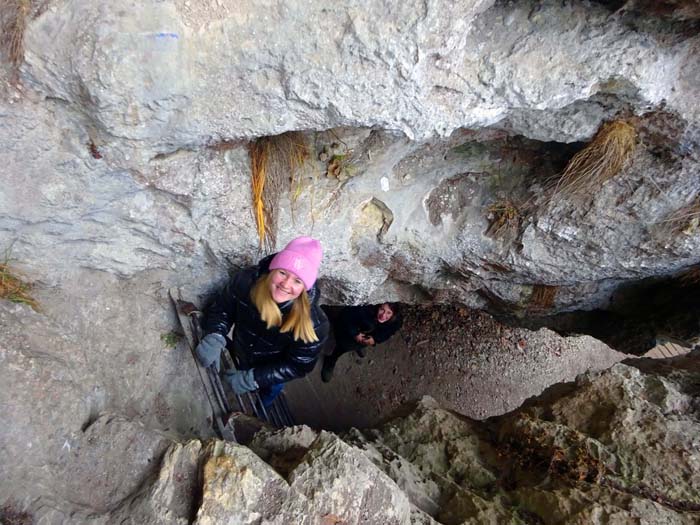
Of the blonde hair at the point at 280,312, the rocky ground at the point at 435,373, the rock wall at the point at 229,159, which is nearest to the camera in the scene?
the rock wall at the point at 229,159

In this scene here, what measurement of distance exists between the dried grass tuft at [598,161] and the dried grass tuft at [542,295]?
1.45 meters

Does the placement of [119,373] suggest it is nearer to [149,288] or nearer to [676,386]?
[149,288]

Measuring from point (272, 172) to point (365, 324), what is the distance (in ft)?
8.03

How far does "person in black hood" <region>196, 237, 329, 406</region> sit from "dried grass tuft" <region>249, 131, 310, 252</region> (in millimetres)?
321

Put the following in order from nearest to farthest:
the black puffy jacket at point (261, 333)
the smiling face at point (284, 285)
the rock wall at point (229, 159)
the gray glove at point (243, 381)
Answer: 1. the rock wall at point (229, 159)
2. the smiling face at point (284, 285)
3. the black puffy jacket at point (261, 333)
4. the gray glove at point (243, 381)

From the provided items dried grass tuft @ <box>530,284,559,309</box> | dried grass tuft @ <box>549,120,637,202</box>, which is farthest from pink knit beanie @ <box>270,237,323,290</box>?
dried grass tuft @ <box>530,284,559,309</box>

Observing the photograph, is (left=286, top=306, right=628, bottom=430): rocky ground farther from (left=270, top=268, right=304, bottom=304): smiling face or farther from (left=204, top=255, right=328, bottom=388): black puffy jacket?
(left=270, top=268, right=304, bottom=304): smiling face

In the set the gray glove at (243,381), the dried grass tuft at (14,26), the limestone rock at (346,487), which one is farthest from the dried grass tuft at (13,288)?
the limestone rock at (346,487)

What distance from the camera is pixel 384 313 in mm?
4797

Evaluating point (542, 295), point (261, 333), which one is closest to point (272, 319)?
point (261, 333)

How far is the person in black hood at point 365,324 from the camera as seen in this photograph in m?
4.91

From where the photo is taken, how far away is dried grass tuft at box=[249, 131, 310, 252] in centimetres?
298

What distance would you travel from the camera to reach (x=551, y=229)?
3635 mm

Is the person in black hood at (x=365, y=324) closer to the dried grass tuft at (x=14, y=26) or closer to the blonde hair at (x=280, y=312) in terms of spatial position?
the blonde hair at (x=280, y=312)
